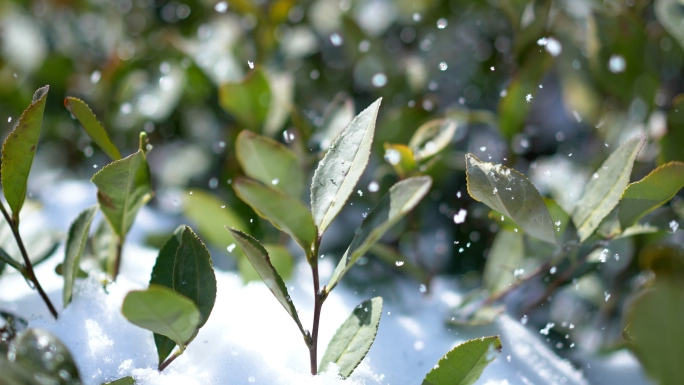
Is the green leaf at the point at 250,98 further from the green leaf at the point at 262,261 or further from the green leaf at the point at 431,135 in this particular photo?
the green leaf at the point at 262,261

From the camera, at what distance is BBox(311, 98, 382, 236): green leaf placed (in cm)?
49

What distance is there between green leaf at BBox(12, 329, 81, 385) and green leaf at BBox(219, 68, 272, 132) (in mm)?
427

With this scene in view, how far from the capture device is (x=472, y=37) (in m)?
1.04

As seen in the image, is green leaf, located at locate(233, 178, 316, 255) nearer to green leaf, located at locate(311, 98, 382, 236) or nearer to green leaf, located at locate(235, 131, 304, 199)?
green leaf, located at locate(311, 98, 382, 236)

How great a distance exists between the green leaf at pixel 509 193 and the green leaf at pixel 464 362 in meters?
0.11

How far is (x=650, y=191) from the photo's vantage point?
518 mm

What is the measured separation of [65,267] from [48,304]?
0.04 meters

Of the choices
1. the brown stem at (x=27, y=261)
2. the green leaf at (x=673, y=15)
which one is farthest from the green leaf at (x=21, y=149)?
the green leaf at (x=673, y=15)

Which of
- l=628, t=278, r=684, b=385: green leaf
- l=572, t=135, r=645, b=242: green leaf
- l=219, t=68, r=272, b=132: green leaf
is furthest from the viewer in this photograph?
l=219, t=68, r=272, b=132: green leaf

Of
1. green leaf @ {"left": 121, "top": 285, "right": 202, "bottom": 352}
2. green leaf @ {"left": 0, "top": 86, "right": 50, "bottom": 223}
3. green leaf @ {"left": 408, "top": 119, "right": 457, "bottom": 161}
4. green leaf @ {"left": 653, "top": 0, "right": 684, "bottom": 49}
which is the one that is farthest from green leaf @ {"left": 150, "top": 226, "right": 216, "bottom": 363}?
green leaf @ {"left": 653, "top": 0, "right": 684, "bottom": 49}

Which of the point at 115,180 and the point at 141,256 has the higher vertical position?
the point at 115,180

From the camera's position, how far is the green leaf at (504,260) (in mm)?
699

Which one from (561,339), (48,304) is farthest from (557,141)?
(48,304)

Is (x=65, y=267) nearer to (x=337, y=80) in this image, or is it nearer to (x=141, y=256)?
(x=141, y=256)
